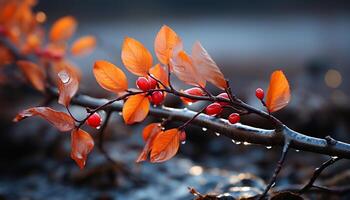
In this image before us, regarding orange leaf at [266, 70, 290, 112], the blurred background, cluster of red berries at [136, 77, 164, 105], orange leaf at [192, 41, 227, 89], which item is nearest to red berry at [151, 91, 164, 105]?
cluster of red berries at [136, 77, 164, 105]

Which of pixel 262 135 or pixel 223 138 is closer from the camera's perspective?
pixel 262 135

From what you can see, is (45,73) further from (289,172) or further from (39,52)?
(289,172)

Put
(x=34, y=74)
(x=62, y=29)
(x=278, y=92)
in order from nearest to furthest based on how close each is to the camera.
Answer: (x=278, y=92) → (x=34, y=74) → (x=62, y=29)

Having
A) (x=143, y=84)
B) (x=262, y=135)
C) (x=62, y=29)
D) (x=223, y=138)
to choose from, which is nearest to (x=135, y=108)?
Answer: (x=143, y=84)

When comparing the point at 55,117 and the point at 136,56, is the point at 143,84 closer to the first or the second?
the point at 136,56

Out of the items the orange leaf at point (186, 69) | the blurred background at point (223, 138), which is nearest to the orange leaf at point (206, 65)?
the orange leaf at point (186, 69)

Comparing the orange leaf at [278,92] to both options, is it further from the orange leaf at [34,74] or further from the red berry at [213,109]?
the orange leaf at [34,74]
